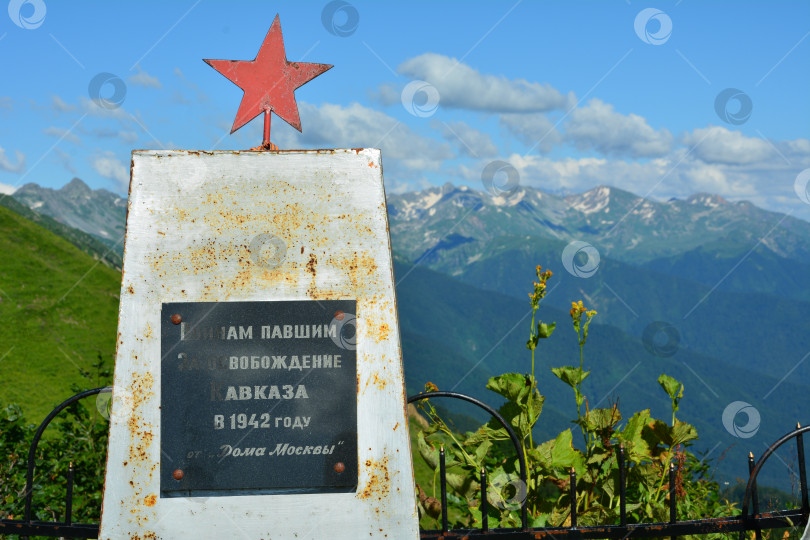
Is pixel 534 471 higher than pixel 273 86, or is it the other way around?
pixel 273 86

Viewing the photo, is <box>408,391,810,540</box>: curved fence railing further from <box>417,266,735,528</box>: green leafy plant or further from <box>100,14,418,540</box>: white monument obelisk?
<box>100,14,418,540</box>: white monument obelisk

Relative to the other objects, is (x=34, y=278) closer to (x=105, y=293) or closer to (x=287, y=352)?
(x=105, y=293)

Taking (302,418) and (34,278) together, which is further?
(34,278)

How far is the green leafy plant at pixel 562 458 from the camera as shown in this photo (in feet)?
12.2

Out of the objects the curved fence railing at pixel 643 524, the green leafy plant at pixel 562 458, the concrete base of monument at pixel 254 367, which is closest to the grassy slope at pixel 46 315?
the concrete base of monument at pixel 254 367

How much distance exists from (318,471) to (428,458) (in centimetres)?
102

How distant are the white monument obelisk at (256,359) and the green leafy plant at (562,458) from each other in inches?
32.2

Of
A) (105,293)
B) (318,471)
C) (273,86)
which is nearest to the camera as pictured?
(318,471)

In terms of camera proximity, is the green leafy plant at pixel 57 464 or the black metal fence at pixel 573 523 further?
the green leafy plant at pixel 57 464

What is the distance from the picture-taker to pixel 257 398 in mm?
3104

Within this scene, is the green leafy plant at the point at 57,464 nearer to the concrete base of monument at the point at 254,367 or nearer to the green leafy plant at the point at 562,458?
the concrete base of monument at the point at 254,367

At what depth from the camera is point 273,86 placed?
3.78 meters

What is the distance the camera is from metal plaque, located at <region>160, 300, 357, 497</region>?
307 centimetres

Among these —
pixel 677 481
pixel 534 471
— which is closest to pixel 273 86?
pixel 534 471
